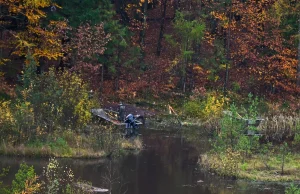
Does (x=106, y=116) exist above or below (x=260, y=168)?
above

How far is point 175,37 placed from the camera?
148 ft

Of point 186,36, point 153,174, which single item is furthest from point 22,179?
point 186,36

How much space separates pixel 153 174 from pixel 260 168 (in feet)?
13.6

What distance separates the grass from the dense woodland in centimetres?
1512

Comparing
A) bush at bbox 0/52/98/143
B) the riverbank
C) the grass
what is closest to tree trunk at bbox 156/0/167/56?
bush at bbox 0/52/98/143

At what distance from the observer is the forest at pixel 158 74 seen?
23.8 m

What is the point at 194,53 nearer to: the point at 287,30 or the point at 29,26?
the point at 287,30

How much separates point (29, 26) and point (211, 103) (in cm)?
1110

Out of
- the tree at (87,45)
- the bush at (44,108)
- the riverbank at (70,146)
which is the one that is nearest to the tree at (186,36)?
the tree at (87,45)

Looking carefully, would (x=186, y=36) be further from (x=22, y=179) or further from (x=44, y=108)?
(x=22, y=179)

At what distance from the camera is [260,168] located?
22922 millimetres

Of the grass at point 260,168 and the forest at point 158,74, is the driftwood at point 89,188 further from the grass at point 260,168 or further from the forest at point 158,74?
the grass at point 260,168

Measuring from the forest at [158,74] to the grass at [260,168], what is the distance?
0.05 metres

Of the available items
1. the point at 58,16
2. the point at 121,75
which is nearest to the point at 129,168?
the point at 58,16
